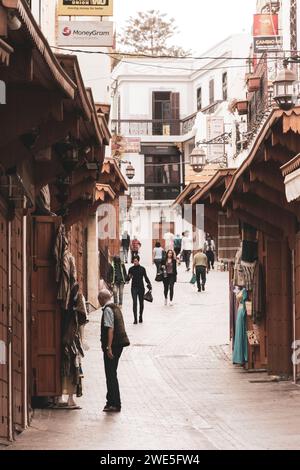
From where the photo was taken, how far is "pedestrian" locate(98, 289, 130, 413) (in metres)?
16.2

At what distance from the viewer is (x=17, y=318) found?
560 inches

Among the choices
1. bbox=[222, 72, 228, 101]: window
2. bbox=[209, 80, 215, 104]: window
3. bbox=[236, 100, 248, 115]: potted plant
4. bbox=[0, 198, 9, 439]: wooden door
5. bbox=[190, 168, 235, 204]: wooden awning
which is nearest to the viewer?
bbox=[0, 198, 9, 439]: wooden door

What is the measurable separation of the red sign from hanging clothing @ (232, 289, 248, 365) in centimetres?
1278

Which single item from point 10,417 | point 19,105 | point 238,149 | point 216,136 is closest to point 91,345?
point 10,417

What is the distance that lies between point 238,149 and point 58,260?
27.6m

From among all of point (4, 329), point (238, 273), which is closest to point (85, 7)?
point (238, 273)

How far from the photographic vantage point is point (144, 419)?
15.5 meters

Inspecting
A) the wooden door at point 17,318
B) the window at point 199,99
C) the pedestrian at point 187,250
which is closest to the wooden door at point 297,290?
the wooden door at point 17,318

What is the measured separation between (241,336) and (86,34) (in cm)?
685

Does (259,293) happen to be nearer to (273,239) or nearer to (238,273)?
(273,239)

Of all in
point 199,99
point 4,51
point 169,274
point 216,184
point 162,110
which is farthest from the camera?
point 162,110

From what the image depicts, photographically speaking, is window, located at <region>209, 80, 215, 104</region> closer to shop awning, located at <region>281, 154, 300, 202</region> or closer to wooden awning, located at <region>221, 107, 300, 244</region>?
wooden awning, located at <region>221, 107, 300, 244</region>

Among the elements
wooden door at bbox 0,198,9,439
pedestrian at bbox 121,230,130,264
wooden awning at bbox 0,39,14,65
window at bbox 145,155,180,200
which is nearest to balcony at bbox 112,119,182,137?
window at bbox 145,155,180,200

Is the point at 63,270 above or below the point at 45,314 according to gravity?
above
